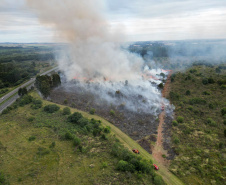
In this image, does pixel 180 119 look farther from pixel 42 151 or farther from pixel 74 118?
pixel 42 151

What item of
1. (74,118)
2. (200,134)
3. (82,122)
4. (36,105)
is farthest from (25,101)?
(200,134)

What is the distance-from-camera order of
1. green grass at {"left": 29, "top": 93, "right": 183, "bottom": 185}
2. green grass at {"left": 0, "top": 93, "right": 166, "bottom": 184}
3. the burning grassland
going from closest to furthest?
1. green grass at {"left": 0, "top": 93, "right": 166, "bottom": 184}
2. green grass at {"left": 29, "top": 93, "right": 183, "bottom": 185}
3. the burning grassland

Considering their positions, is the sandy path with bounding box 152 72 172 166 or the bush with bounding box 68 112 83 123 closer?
the sandy path with bounding box 152 72 172 166

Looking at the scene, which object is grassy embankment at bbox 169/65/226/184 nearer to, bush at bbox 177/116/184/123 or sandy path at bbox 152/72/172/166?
bush at bbox 177/116/184/123

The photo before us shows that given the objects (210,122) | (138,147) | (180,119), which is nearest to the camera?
(138,147)

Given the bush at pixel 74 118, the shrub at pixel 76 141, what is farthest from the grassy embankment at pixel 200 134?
the bush at pixel 74 118

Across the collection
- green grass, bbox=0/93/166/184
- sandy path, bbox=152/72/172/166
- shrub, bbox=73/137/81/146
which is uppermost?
shrub, bbox=73/137/81/146

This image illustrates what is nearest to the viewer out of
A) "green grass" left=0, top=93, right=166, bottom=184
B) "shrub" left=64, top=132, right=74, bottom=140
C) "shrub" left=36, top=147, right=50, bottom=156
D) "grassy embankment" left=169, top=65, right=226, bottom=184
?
"green grass" left=0, top=93, right=166, bottom=184

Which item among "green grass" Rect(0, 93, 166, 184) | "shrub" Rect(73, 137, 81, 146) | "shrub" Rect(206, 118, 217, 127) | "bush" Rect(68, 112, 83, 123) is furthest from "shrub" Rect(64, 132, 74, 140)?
"shrub" Rect(206, 118, 217, 127)

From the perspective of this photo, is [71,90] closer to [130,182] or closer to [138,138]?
[138,138]
